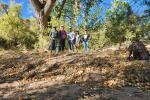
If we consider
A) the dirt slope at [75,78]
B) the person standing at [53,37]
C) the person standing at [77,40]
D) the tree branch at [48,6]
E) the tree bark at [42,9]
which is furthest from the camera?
the tree bark at [42,9]

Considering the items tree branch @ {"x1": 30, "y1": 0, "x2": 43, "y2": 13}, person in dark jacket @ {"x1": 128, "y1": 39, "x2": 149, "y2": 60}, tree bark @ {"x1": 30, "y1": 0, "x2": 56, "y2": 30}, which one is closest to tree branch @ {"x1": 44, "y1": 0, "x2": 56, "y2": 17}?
tree bark @ {"x1": 30, "y1": 0, "x2": 56, "y2": 30}

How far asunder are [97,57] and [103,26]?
91.3ft

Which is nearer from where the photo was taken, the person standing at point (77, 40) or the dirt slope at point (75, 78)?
the dirt slope at point (75, 78)

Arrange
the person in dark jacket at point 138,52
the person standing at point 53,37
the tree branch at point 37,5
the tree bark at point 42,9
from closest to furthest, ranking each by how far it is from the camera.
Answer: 1. the person in dark jacket at point 138,52
2. the person standing at point 53,37
3. the tree bark at point 42,9
4. the tree branch at point 37,5

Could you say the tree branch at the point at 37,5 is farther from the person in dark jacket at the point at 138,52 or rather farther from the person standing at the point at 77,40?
the person in dark jacket at the point at 138,52

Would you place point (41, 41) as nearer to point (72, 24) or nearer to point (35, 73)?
point (72, 24)

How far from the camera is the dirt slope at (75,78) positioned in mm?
13820

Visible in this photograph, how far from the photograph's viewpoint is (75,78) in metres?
15.9

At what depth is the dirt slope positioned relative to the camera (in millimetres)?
13820

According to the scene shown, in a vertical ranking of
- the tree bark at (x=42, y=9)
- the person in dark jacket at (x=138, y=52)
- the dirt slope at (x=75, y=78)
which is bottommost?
the dirt slope at (x=75, y=78)

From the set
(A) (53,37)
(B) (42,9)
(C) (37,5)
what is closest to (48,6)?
(B) (42,9)

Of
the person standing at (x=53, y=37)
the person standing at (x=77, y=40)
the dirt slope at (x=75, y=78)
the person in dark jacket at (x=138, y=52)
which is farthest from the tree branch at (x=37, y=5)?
the person in dark jacket at (x=138, y=52)

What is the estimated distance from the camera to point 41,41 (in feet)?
121

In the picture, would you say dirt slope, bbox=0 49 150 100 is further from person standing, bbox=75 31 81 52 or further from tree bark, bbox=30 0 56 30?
tree bark, bbox=30 0 56 30
